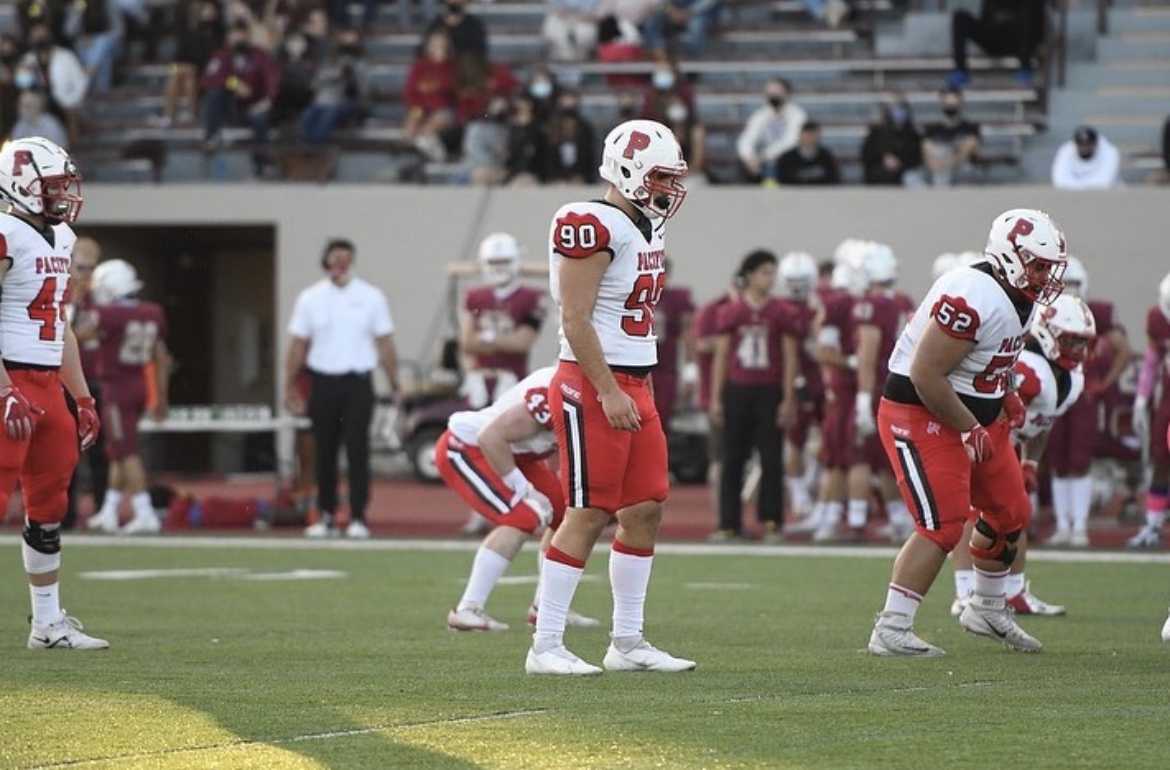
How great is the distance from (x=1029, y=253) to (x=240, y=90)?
53.6 ft

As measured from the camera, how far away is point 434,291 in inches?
896

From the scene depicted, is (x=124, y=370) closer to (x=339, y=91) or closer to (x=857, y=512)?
(x=857, y=512)

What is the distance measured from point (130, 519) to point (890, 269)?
617 centimetres

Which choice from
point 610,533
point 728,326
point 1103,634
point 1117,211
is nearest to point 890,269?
point 728,326

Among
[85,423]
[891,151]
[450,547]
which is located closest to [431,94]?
[891,151]

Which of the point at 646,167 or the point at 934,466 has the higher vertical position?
the point at 646,167

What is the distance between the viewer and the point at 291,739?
6398 mm

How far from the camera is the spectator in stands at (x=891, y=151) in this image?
21.3 metres

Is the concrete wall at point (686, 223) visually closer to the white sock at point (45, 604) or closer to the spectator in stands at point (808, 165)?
the spectator in stands at point (808, 165)

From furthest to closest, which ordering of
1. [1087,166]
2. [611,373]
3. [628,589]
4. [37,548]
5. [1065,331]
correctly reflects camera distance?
[1087,166], [1065,331], [37,548], [628,589], [611,373]

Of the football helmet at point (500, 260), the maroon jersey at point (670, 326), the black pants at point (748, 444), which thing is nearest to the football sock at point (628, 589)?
the black pants at point (748, 444)

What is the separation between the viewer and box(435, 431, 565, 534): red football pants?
31.5 feet

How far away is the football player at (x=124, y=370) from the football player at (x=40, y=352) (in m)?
7.89

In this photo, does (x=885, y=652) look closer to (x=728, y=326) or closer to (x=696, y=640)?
(x=696, y=640)
